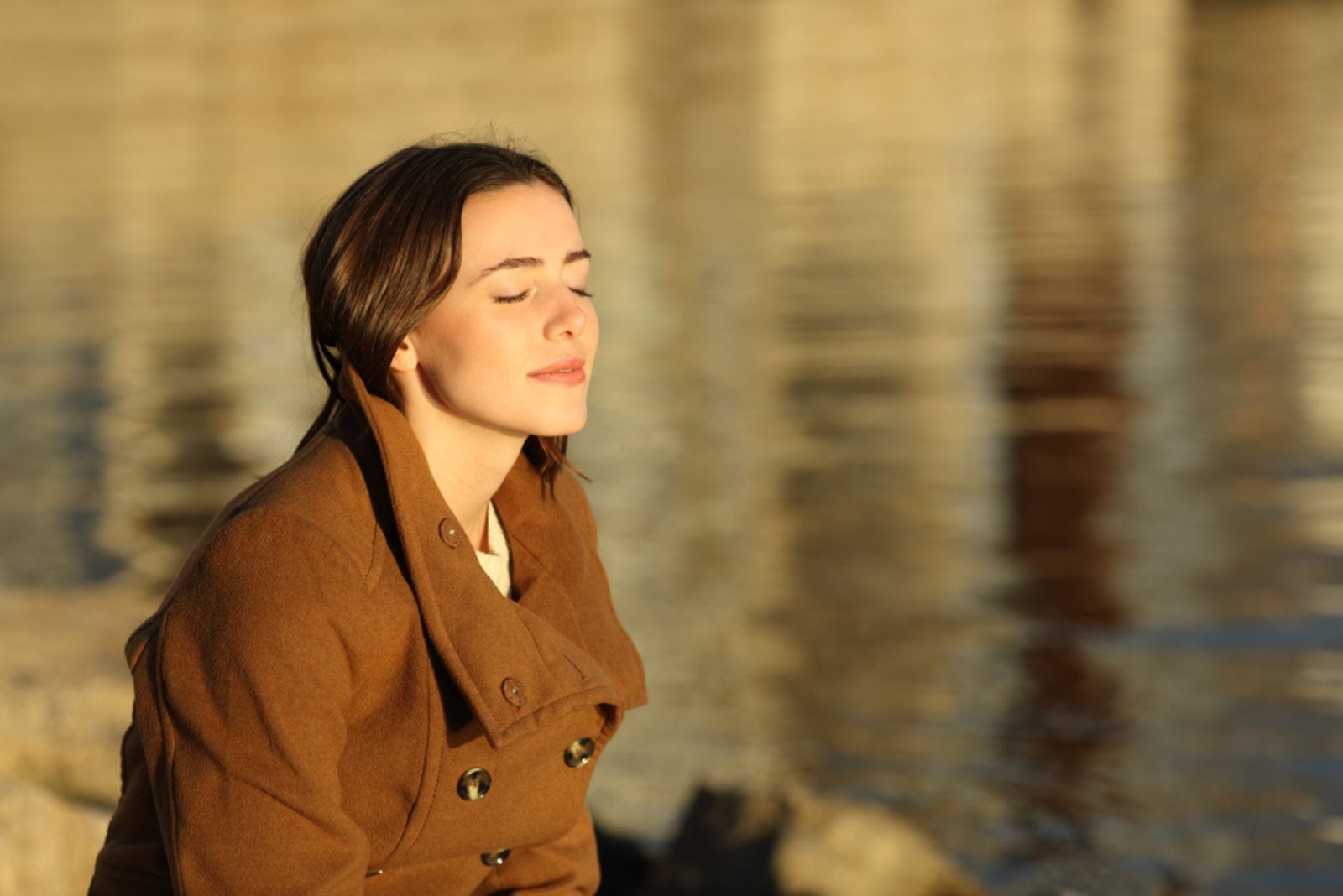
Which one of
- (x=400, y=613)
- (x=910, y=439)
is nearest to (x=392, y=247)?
(x=400, y=613)

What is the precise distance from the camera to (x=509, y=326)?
8.41 feet

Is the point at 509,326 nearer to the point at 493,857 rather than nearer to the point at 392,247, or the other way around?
the point at 392,247

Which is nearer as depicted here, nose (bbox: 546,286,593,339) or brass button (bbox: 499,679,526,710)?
brass button (bbox: 499,679,526,710)

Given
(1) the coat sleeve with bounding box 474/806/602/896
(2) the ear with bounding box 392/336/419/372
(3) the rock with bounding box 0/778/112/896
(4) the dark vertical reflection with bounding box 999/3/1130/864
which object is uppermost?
(2) the ear with bounding box 392/336/419/372

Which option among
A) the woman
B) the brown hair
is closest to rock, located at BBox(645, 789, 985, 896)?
the woman

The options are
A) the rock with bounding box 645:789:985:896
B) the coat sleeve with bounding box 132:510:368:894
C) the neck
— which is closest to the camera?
the coat sleeve with bounding box 132:510:368:894

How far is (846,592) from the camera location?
785 centimetres

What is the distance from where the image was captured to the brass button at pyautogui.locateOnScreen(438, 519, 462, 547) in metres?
2.47

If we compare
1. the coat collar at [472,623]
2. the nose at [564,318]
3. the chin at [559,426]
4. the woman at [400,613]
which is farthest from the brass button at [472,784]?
the nose at [564,318]

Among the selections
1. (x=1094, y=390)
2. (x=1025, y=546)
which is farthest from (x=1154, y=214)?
(x=1025, y=546)

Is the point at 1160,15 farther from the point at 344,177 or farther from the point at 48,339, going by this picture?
the point at 48,339

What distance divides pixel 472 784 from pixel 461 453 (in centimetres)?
44

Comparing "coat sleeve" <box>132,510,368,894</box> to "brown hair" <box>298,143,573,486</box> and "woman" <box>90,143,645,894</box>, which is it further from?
"brown hair" <box>298,143,573,486</box>

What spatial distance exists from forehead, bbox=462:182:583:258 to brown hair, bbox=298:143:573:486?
2 centimetres
